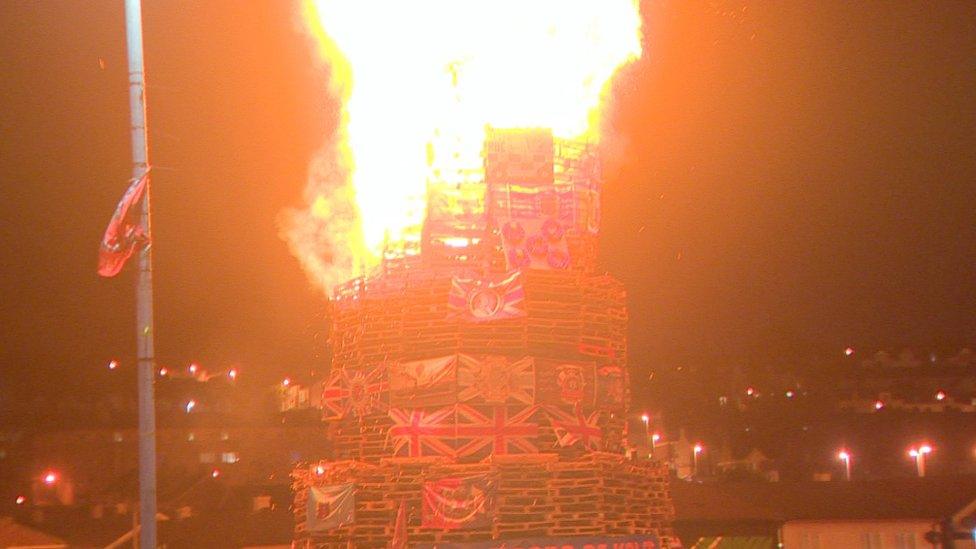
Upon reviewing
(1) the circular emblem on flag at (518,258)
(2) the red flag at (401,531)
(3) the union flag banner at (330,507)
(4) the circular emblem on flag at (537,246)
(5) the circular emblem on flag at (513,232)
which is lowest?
(2) the red flag at (401,531)

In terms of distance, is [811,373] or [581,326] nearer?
[581,326]

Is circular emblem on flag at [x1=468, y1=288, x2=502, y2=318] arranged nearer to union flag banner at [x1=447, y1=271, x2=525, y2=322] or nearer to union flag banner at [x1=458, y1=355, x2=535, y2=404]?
union flag banner at [x1=447, y1=271, x2=525, y2=322]

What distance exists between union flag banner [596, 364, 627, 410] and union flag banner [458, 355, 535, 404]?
242cm

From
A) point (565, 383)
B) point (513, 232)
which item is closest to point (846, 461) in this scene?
point (565, 383)

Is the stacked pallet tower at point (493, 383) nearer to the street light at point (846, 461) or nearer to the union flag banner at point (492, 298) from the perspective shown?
the union flag banner at point (492, 298)

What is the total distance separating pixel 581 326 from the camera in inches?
1342

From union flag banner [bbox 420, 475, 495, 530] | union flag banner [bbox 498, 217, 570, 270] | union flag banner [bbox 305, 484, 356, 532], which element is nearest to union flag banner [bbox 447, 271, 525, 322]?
union flag banner [bbox 498, 217, 570, 270]

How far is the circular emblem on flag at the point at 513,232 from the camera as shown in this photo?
3372 cm

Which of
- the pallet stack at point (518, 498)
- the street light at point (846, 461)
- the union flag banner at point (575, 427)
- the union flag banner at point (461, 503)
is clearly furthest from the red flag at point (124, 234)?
the street light at point (846, 461)

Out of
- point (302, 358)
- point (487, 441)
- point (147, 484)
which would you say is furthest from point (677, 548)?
point (302, 358)

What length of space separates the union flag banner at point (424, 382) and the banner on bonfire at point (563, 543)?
4109 mm

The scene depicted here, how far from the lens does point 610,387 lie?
34562 millimetres

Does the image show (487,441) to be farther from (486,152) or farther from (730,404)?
(730,404)

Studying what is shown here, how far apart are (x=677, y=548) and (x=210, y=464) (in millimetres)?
40391
